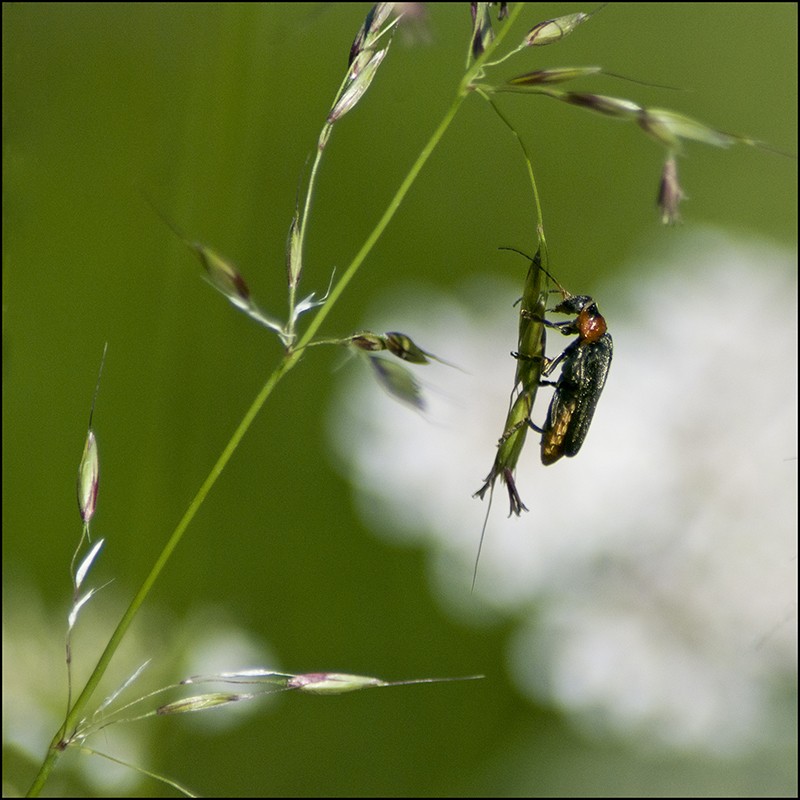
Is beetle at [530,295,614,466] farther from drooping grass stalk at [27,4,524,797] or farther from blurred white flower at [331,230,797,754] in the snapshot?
blurred white flower at [331,230,797,754]

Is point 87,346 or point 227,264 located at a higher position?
point 87,346

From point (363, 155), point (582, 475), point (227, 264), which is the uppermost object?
point (363, 155)

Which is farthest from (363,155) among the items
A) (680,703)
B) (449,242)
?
(680,703)

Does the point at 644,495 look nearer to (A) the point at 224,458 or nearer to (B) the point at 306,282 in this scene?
(B) the point at 306,282

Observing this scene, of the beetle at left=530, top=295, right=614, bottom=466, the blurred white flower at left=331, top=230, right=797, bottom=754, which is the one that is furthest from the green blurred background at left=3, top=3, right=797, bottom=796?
the beetle at left=530, top=295, right=614, bottom=466

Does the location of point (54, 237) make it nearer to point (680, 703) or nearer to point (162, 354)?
point (162, 354)
